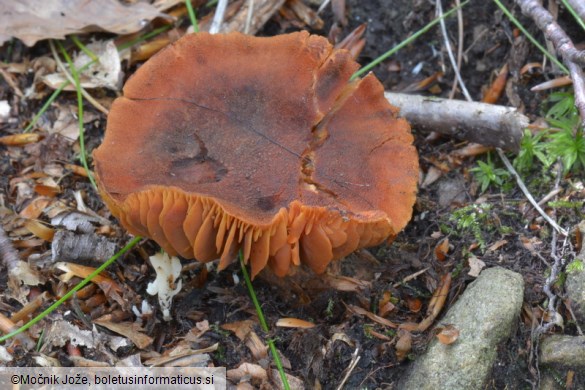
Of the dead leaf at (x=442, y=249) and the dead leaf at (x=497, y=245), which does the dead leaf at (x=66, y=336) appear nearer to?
the dead leaf at (x=442, y=249)

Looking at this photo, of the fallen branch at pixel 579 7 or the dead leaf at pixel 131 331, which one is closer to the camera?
the dead leaf at pixel 131 331

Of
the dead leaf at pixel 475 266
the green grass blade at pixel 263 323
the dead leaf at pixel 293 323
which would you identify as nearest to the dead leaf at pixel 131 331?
the green grass blade at pixel 263 323

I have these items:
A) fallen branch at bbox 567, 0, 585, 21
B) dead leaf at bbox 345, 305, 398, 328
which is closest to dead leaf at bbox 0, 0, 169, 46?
dead leaf at bbox 345, 305, 398, 328

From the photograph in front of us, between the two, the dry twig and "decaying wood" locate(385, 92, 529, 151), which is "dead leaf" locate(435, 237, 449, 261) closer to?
"decaying wood" locate(385, 92, 529, 151)

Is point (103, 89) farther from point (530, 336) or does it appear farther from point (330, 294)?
point (530, 336)

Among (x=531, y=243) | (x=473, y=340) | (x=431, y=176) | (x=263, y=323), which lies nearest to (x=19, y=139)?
(x=263, y=323)
